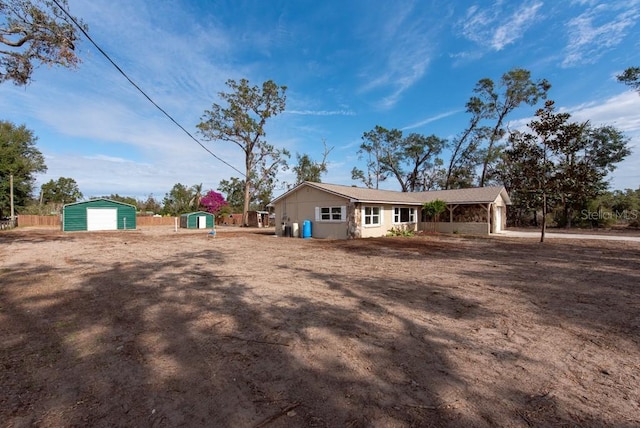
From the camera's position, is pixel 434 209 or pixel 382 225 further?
pixel 434 209

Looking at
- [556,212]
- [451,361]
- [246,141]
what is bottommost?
[451,361]

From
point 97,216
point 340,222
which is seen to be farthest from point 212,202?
point 340,222

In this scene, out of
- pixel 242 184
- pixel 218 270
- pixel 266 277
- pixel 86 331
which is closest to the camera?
pixel 86 331

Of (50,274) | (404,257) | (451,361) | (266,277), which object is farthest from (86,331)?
(404,257)

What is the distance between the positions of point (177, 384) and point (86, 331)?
2142 millimetres

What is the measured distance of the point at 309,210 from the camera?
63.9ft

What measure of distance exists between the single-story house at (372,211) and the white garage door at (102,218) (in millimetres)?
17394

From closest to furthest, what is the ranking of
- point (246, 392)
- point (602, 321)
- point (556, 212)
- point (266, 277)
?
point (246, 392) < point (602, 321) < point (266, 277) < point (556, 212)

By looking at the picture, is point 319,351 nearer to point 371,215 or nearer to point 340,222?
point 340,222

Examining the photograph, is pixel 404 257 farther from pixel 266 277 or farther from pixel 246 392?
pixel 246 392

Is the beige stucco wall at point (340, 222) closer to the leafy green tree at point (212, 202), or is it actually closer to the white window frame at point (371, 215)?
the white window frame at point (371, 215)

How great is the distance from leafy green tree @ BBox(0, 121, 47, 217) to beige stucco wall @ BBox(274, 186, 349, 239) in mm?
32108

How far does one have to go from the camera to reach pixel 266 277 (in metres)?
7.17

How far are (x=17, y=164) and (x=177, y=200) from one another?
62.1ft
